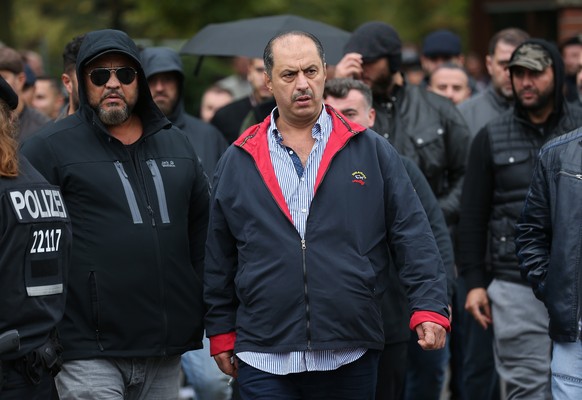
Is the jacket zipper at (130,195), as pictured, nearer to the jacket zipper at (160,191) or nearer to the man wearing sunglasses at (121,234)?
the man wearing sunglasses at (121,234)

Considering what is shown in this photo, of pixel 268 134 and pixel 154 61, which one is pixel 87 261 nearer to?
pixel 268 134

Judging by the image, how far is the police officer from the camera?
5152 mm

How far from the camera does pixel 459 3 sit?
90.5 ft

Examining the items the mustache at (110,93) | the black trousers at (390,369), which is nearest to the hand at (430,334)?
the black trousers at (390,369)

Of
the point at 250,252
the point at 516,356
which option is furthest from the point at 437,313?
the point at 516,356

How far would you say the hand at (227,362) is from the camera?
586 cm

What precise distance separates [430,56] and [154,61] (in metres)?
4.99

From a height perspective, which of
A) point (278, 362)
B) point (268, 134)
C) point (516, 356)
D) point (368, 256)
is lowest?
point (516, 356)

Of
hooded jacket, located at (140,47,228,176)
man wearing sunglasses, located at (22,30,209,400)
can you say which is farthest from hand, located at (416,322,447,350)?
hooded jacket, located at (140,47,228,176)

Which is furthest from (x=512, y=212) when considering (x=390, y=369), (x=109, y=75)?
(x=109, y=75)

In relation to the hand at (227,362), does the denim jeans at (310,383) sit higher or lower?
lower

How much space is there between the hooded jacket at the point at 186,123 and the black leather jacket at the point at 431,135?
1206mm

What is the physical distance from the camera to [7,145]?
5.30 m

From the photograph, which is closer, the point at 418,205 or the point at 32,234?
the point at 32,234
